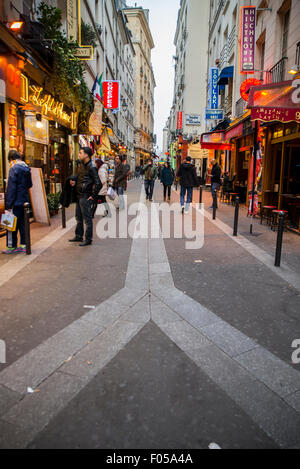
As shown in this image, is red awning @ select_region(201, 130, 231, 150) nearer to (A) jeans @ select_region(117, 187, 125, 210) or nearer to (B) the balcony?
(B) the balcony

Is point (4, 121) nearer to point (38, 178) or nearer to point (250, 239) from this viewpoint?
point (38, 178)

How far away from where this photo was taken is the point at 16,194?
6293 mm

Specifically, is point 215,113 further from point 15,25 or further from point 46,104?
point 15,25

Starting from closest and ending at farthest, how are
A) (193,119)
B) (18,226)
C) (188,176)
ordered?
1. (18,226)
2. (188,176)
3. (193,119)

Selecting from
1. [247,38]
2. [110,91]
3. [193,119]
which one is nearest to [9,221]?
[247,38]

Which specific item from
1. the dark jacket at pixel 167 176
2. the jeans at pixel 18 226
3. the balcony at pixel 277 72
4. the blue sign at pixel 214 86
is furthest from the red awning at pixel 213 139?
the jeans at pixel 18 226

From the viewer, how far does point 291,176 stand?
999 centimetres

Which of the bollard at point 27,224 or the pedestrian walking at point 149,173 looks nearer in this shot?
the bollard at point 27,224

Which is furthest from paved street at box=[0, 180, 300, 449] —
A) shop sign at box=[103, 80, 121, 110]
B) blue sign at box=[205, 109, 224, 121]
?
shop sign at box=[103, 80, 121, 110]

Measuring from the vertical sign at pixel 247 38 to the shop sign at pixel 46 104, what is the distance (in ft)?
22.8

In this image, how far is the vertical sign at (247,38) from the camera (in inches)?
496

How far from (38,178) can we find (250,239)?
543cm

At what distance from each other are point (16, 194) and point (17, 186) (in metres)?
0.15

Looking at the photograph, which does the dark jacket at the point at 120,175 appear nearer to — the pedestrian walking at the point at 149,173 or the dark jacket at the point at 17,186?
the pedestrian walking at the point at 149,173
